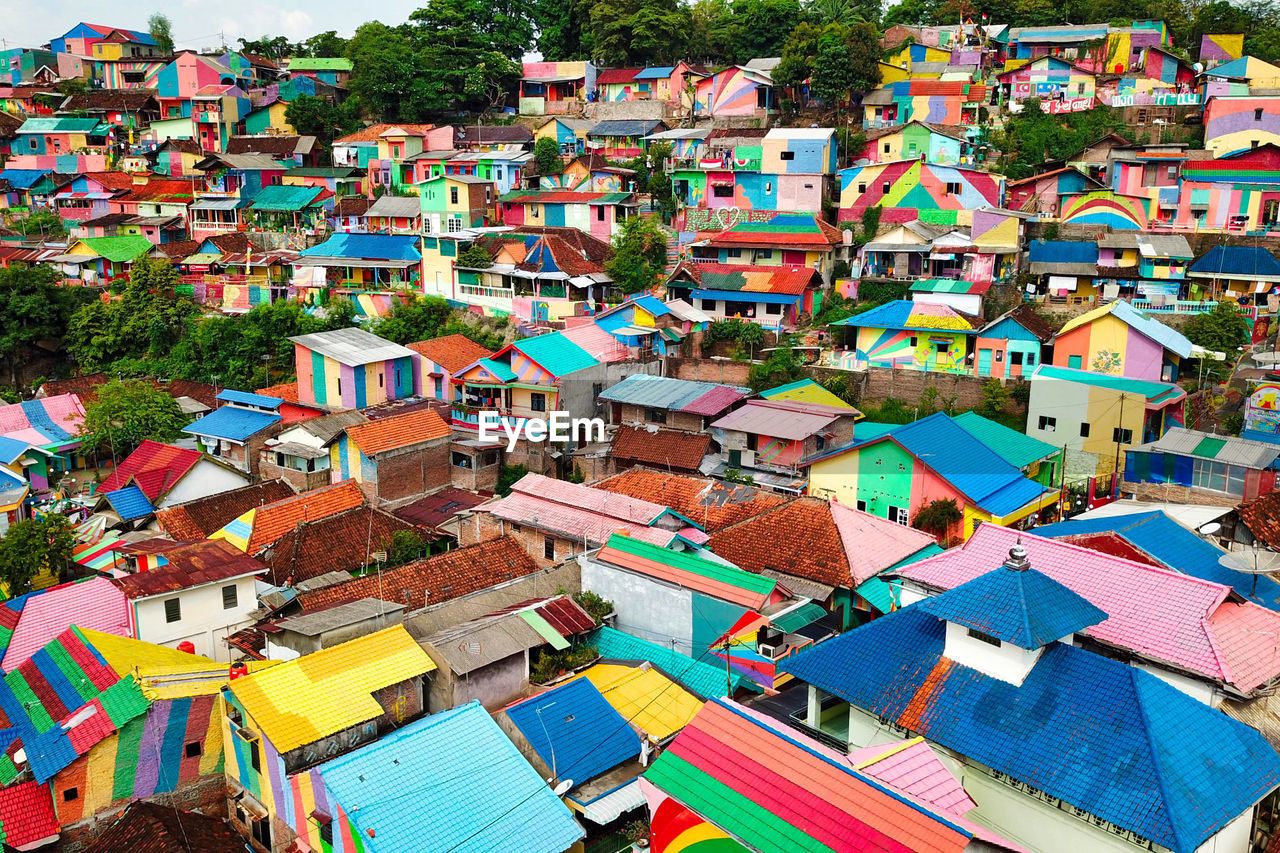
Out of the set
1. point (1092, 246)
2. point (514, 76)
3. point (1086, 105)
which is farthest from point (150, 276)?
point (1086, 105)

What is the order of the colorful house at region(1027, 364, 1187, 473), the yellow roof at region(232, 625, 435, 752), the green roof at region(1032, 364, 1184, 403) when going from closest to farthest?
1. the yellow roof at region(232, 625, 435, 752)
2. the colorful house at region(1027, 364, 1187, 473)
3. the green roof at region(1032, 364, 1184, 403)

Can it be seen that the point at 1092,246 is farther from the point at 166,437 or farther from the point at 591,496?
the point at 166,437

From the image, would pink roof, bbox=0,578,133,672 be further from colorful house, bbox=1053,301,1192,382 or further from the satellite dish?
colorful house, bbox=1053,301,1192,382

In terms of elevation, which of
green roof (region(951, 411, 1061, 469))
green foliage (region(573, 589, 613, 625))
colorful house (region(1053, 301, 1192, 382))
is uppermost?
colorful house (region(1053, 301, 1192, 382))

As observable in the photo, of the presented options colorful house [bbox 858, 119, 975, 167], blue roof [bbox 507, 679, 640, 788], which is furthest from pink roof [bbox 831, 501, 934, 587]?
colorful house [bbox 858, 119, 975, 167]

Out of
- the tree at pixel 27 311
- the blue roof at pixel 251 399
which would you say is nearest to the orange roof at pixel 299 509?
the blue roof at pixel 251 399
